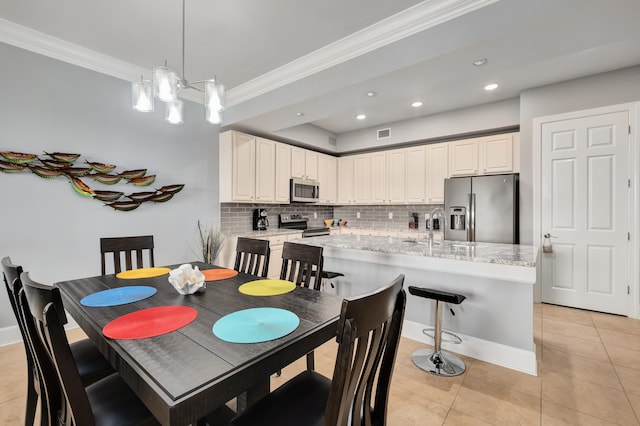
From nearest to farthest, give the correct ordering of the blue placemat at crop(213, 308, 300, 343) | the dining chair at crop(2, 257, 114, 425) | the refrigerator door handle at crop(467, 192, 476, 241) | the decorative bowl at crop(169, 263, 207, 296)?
1. the blue placemat at crop(213, 308, 300, 343)
2. the dining chair at crop(2, 257, 114, 425)
3. the decorative bowl at crop(169, 263, 207, 296)
4. the refrigerator door handle at crop(467, 192, 476, 241)

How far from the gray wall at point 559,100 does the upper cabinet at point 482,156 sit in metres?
0.34

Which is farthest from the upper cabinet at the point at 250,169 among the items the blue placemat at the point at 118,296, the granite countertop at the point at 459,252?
the blue placemat at the point at 118,296

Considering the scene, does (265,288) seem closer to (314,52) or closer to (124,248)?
(124,248)

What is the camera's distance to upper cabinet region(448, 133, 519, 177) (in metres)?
4.16

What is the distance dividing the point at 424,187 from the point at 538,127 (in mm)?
1755

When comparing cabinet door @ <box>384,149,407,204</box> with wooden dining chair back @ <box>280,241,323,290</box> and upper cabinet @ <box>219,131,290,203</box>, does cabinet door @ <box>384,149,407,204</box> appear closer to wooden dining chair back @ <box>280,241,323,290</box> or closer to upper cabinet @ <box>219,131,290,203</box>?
upper cabinet @ <box>219,131,290,203</box>

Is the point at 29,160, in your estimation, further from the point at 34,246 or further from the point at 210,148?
the point at 210,148

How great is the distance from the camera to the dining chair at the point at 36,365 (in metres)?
1.19

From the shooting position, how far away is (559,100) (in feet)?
11.7

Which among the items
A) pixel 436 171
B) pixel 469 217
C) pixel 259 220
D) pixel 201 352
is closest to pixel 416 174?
pixel 436 171

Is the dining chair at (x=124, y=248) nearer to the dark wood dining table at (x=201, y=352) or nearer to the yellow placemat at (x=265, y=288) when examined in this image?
the dark wood dining table at (x=201, y=352)

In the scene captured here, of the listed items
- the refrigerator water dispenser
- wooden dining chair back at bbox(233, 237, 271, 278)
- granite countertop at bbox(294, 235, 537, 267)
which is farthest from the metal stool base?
the refrigerator water dispenser

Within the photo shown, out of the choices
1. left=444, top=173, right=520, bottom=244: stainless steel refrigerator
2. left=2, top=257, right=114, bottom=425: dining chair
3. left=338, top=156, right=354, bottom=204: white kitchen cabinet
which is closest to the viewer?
left=2, top=257, right=114, bottom=425: dining chair

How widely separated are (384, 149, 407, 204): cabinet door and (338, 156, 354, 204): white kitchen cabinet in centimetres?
85
